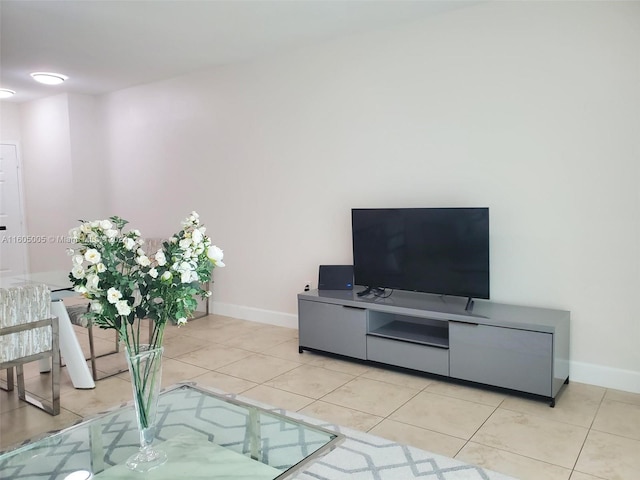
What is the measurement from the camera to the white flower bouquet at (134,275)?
164cm

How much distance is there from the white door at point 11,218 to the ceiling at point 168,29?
2.13m

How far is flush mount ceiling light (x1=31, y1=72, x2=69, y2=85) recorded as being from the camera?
5.25 metres

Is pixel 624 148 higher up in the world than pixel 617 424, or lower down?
higher up

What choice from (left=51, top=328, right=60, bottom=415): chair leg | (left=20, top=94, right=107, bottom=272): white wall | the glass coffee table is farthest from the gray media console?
(left=20, top=94, right=107, bottom=272): white wall

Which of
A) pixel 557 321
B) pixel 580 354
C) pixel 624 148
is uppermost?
pixel 624 148

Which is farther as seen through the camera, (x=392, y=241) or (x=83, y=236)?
(x=392, y=241)

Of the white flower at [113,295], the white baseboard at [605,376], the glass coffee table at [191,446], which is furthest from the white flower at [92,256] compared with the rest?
the white baseboard at [605,376]

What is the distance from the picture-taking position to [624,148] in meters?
3.11

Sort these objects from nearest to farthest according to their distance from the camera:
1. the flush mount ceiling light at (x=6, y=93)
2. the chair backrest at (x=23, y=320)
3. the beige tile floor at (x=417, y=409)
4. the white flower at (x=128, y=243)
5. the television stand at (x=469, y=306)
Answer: the white flower at (x=128, y=243), the beige tile floor at (x=417, y=409), the chair backrest at (x=23, y=320), the television stand at (x=469, y=306), the flush mount ceiling light at (x=6, y=93)

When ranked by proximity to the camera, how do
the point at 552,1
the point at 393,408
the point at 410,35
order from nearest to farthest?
the point at 393,408 → the point at 552,1 → the point at 410,35

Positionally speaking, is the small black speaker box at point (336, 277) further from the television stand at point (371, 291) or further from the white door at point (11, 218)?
the white door at point (11, 218)

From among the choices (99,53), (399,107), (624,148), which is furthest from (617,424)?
(99,53)

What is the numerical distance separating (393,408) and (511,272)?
1.33m

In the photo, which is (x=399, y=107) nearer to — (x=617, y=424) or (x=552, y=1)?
(x=552, y=1)
